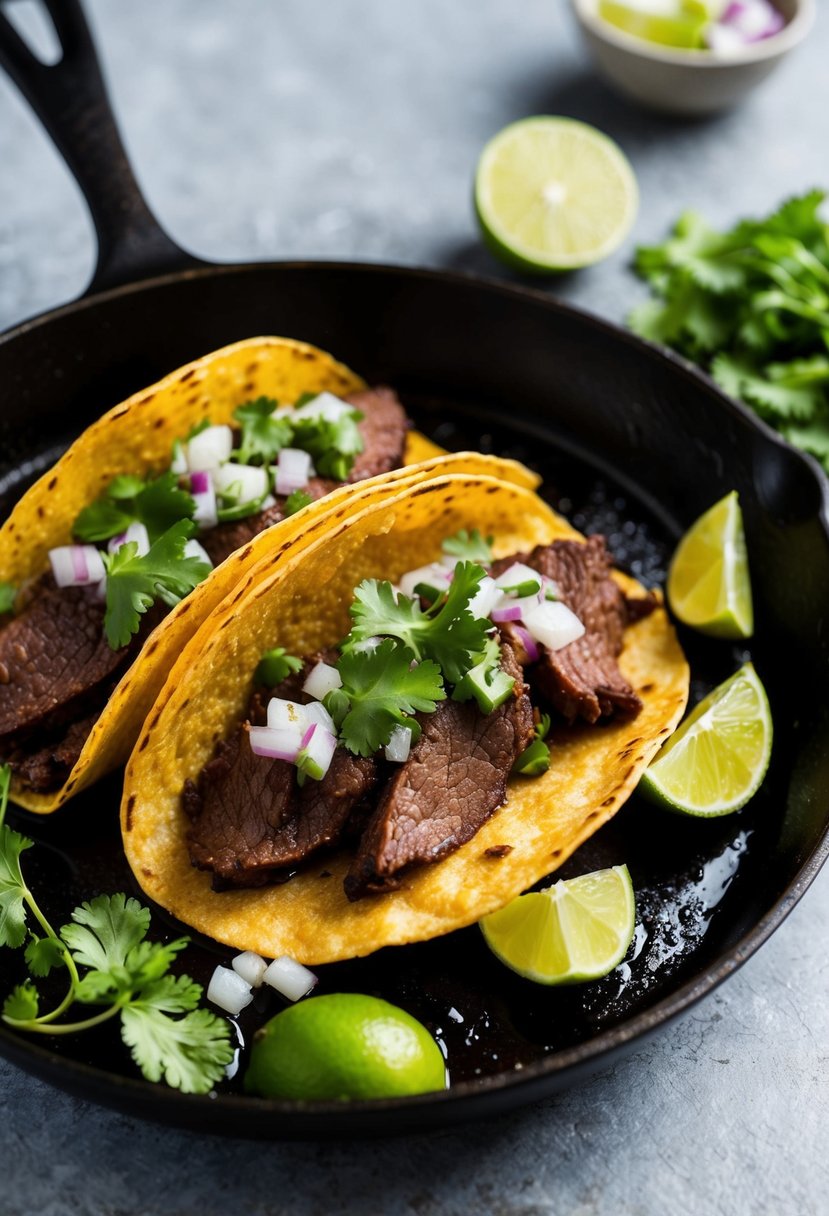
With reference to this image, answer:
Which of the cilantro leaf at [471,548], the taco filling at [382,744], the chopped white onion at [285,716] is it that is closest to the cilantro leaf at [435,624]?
the taco filling at [382,744]

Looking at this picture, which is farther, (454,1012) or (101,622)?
(101,622)

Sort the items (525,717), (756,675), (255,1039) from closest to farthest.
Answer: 1. (255,1039)
2. (525,717)
3. (756,675)

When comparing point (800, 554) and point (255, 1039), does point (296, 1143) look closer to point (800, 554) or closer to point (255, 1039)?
point (255, 1039)

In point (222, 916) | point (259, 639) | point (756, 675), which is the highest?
point (259, 639)

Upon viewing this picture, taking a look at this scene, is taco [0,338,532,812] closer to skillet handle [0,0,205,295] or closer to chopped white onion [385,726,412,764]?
chopped white onion [385,726,412,764]

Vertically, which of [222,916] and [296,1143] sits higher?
[222,916]

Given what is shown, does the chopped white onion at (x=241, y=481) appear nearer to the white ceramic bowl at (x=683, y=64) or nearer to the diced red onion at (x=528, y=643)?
the diced red onion at (x=528, y=643)

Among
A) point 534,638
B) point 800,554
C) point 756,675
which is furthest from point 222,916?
point 800,554
